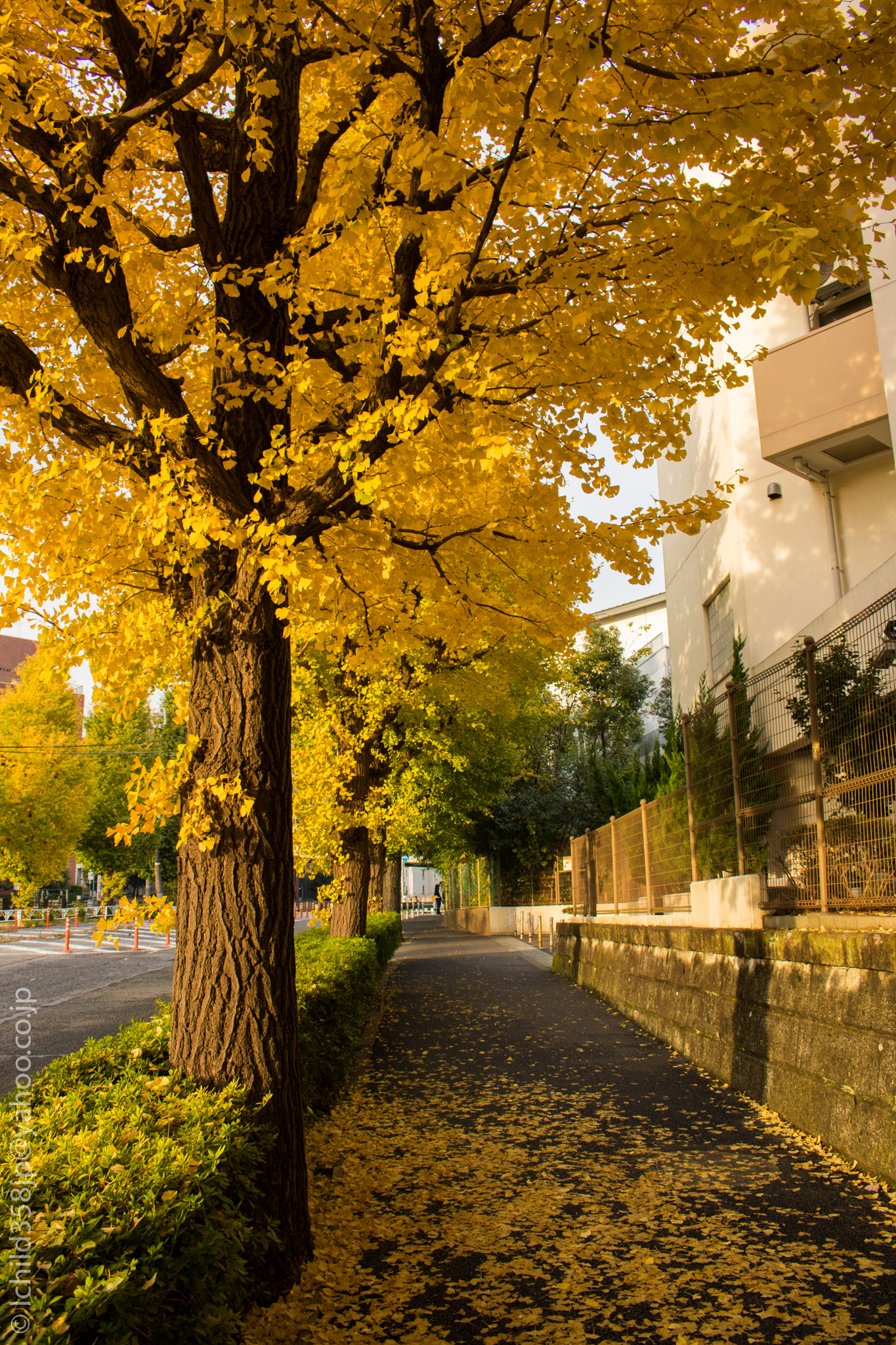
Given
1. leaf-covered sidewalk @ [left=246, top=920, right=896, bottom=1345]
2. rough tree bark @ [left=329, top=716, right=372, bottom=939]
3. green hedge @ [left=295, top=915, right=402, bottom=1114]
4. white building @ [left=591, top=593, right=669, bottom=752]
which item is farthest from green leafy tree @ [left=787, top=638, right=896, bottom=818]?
white building @ [left=591, top=593, right=669, bottom=752]

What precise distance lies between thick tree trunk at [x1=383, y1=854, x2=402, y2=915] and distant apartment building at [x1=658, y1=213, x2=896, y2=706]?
15492 millimetres

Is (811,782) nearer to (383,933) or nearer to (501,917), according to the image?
(383,933)

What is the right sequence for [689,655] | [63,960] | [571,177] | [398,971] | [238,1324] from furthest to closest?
[63,960] < [398,971] < [689,655] < [571,177] < [238,1324]

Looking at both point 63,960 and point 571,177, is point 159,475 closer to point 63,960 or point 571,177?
point 571,177

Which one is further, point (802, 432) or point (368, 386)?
point (802, 432)

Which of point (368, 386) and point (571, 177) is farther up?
point (571, 177)

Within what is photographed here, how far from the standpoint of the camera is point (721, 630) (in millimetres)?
14070

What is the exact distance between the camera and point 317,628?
5574mm

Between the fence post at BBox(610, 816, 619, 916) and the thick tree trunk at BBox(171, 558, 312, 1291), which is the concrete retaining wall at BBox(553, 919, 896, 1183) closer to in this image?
the thick tree trunk at BBox(171, 558, 312, 1291)

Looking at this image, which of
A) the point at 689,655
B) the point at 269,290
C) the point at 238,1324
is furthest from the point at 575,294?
the point at 689,655

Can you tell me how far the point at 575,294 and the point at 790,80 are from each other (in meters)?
1.09

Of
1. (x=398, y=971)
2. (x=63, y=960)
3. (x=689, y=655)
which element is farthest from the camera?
(x=63, y=960)

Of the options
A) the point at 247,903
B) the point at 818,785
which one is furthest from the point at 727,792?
the point at 247,903

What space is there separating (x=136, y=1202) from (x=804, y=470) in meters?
10.9
